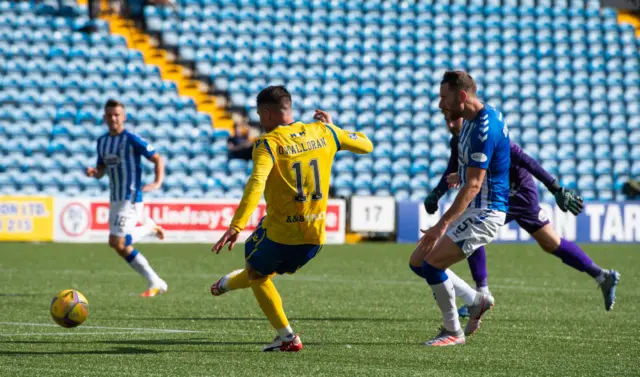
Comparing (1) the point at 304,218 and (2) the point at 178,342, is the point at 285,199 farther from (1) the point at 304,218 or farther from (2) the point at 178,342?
(2) the point at 178,342

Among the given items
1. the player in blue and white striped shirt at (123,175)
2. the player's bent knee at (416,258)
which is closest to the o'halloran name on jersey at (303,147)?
the player's bent knee at (416,258)

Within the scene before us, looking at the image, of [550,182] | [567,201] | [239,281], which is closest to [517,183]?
[550,182]

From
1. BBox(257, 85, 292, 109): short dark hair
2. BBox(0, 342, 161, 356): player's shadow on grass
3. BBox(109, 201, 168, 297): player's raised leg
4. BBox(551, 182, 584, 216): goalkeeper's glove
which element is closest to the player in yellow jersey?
BBox(257, 85, 292, 109): short dark hair

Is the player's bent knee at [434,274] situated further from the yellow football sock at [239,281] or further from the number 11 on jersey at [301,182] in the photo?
the yellow football sock at [239,281]

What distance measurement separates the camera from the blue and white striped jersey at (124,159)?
11500 mm

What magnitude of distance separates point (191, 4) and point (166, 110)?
3922 mm

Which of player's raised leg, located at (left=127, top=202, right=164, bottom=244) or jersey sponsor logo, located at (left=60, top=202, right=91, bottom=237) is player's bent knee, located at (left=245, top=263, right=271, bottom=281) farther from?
jersey sponsor logo, located at (left=60, top=202, right=91, bottom=237)

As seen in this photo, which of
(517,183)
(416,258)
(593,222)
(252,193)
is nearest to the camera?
(252,193)

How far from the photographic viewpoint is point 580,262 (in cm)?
873

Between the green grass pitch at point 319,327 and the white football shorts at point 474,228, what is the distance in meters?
0.72

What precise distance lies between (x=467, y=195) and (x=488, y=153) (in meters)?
0.34

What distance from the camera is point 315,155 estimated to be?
6754 millimetres

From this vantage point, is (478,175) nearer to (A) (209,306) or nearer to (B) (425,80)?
(A) (209,306)

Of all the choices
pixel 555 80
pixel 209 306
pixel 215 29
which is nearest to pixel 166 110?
pixel 215 29
